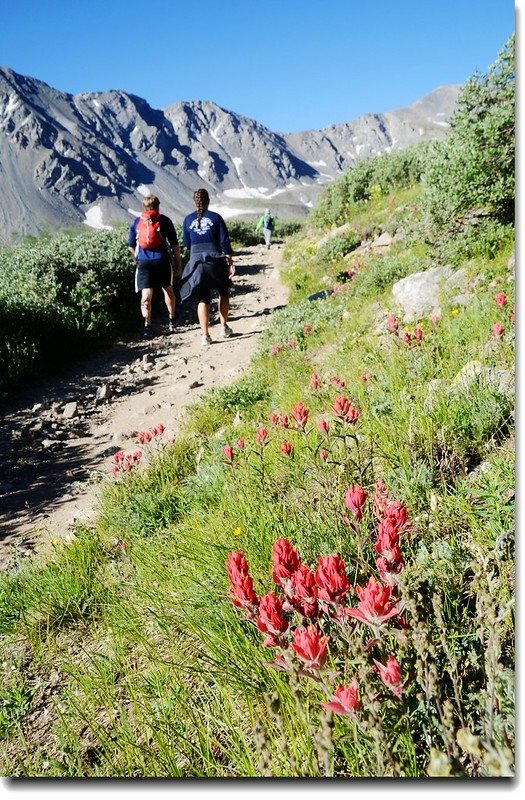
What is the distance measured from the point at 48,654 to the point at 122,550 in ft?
2.60

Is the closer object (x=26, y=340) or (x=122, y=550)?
(x=122, y=550)

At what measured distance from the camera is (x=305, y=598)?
1.33m

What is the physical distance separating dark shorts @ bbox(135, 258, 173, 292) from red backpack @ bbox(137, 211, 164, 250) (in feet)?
1.00

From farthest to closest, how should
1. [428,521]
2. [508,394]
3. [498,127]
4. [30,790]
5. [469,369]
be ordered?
[498,127]
[469,369]
[508,394]
[428,521]
[30,790]

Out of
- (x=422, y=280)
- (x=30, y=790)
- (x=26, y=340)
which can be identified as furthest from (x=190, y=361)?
(x=30, y=790)

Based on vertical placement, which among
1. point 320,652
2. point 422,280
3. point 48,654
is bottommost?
point 48,654

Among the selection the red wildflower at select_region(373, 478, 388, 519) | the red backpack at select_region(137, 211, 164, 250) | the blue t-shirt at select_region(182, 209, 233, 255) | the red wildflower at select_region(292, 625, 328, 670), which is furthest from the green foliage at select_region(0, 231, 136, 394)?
the red wildflower at select_region(292, 625, 328, 670)

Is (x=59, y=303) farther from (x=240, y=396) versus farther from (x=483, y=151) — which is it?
(x=483, y=151)

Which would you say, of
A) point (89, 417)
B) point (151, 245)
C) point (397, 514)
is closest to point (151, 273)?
point (151, 245)

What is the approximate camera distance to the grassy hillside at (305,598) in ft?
4.29

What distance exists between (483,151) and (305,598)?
6.81 metres

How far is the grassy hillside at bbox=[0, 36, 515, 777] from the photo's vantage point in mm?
1307

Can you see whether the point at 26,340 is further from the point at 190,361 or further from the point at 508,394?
the point at 508,394

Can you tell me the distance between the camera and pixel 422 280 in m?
6.71
